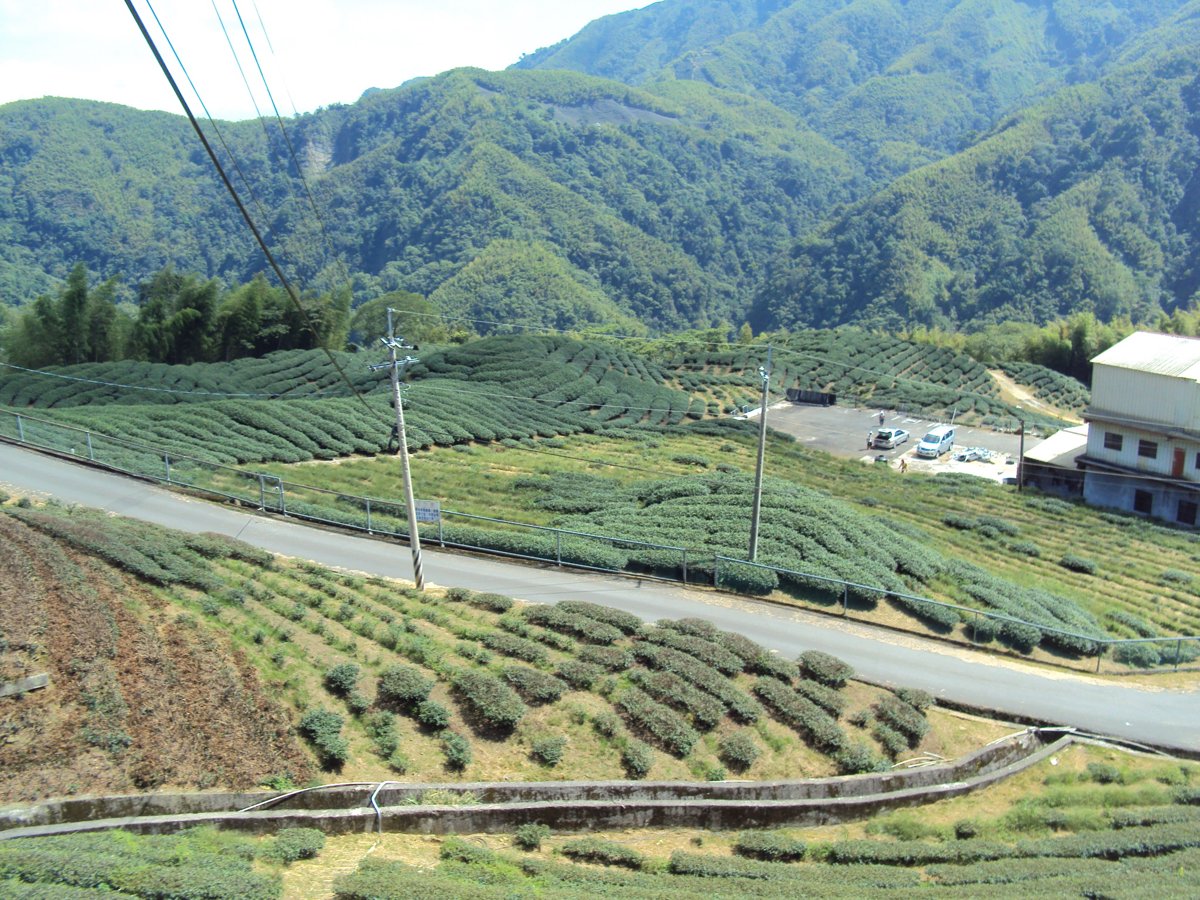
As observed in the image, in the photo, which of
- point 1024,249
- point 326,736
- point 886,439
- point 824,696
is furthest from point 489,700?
point 1024,249

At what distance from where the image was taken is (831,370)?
3059 inches

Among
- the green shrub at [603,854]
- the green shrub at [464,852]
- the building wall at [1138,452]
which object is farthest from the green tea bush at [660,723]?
the building wall at [1138,452]

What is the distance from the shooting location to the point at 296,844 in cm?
1240

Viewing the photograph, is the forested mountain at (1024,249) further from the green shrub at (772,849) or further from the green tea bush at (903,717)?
the green shrub at (772,849)

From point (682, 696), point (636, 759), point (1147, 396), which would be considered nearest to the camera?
point (636, 759)

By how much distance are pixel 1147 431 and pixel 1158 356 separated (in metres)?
3.58

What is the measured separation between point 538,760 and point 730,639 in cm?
565

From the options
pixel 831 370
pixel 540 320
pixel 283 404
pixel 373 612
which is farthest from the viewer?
pixel 540 320

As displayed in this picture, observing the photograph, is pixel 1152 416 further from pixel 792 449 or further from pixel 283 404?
pixel 283 404

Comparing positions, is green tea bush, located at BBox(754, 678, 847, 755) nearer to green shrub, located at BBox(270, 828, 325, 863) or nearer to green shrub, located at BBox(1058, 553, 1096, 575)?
green shrub, located at BBox(270, 828, 325, 863)

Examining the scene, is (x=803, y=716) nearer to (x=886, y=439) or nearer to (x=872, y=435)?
(x=886, y=439)

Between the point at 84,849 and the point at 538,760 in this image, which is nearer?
the point at 84,849

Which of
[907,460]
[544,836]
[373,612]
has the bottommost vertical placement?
[907,460]

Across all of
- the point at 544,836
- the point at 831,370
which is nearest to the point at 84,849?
the point at 544,836
